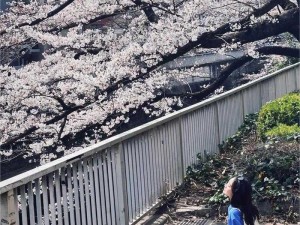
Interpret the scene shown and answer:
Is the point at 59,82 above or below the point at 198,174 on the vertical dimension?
above

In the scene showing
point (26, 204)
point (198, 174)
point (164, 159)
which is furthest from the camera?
point (198, 174)

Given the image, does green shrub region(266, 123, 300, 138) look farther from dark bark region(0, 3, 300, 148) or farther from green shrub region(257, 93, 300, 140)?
dark bark region(0, 3, 300, 148)

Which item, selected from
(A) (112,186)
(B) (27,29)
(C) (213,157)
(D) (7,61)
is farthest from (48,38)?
(A) (112,186)

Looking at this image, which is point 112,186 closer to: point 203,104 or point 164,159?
point 164,159

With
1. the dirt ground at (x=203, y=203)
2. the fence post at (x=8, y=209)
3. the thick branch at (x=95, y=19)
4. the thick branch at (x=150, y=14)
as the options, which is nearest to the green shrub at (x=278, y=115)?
the dirt ground at (x=203, y=203)

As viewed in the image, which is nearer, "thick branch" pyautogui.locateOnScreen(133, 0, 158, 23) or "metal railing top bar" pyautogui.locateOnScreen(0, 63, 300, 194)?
"metal railing top bar" pyautogui.locateOnScreen(0, 63, 300, 194)

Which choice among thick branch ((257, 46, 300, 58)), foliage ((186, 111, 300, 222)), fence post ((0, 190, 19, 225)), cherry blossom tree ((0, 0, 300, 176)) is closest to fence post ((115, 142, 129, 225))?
foliage ((186, 111, 300, 222))

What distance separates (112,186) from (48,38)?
743 centimetres

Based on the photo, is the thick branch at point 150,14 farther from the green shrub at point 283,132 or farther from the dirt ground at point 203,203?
the dirt ground at point 203,203

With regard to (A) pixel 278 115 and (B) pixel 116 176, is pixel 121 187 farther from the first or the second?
(A) pixel 278 115

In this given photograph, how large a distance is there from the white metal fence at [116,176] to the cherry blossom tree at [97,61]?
268cm

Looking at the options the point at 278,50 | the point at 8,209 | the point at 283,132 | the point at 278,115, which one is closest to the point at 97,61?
the point at 278,115

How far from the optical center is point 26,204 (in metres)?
3.94

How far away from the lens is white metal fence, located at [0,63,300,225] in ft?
13.0
